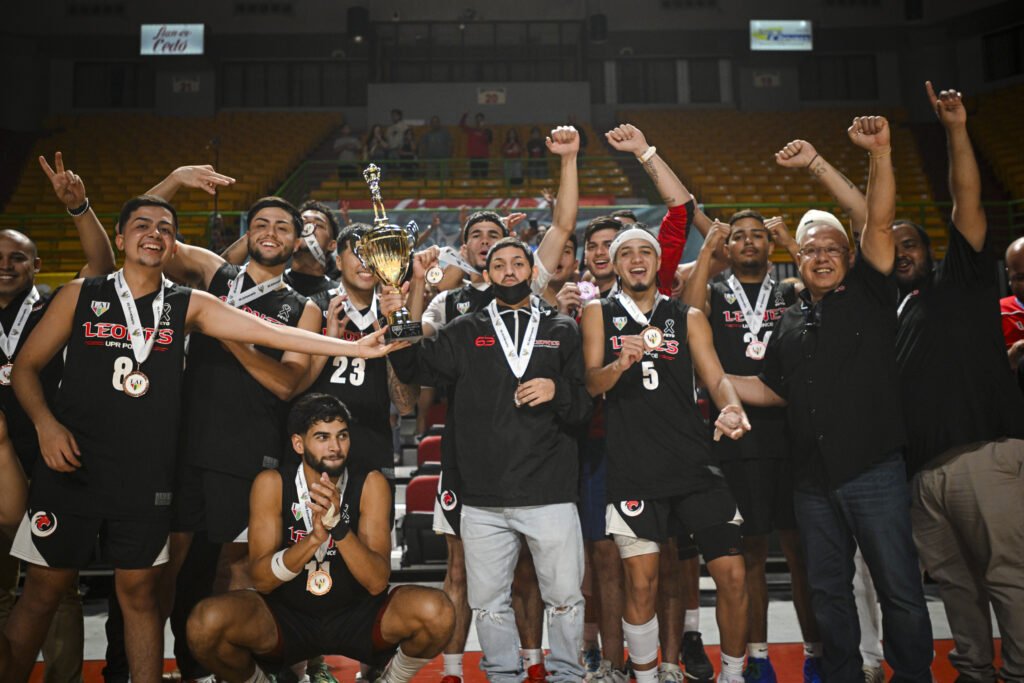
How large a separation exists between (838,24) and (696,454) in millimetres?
19082

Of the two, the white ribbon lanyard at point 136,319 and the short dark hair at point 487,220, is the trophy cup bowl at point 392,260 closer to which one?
the white ribbon lanyard at point 136,319

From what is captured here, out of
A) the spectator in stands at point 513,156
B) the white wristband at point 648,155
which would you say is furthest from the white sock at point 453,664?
the spectator in stands at point 513,156

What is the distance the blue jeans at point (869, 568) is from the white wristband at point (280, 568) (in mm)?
2259

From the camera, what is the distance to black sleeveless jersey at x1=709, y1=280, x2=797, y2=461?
403 centimetres

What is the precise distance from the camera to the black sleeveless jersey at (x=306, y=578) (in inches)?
137

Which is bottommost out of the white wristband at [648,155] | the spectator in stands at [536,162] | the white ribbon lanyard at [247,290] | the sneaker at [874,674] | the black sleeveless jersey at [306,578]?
the sneaker at [874,674]

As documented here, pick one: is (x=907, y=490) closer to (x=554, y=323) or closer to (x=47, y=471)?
(x=554, y=323)

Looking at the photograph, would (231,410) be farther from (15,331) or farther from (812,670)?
(812,670)

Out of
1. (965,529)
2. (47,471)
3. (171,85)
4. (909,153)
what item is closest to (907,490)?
(965,529)

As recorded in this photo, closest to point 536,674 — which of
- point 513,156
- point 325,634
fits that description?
point 325,634

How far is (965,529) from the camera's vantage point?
3598mm

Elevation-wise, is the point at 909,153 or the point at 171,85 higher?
the point at 171,85

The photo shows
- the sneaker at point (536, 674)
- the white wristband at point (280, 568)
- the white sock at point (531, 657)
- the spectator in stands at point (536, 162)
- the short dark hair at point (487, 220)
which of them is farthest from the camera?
the spectator in stands at point (536, 162)

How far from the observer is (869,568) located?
141 inches
